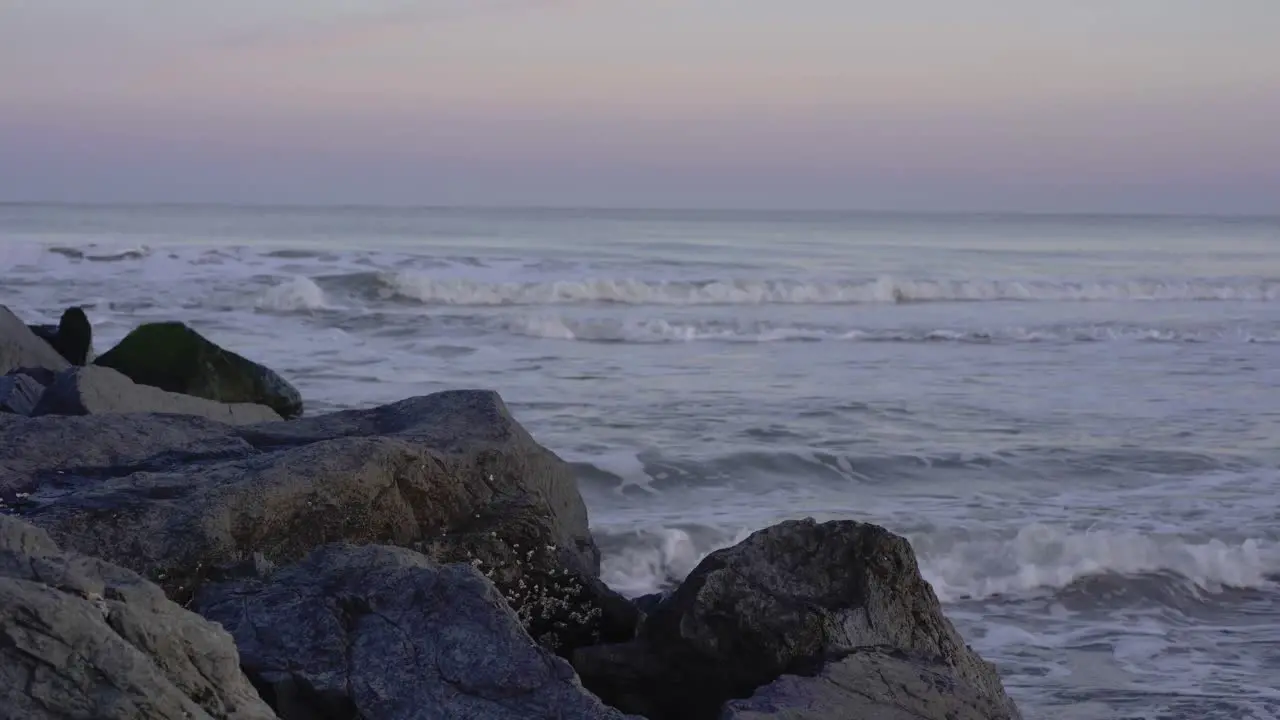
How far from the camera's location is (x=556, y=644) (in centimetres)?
388

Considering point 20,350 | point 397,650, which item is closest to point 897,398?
point 20,350

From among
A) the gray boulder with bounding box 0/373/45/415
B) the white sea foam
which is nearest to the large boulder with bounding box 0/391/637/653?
the gray boulder with bounding box 0/373/45/415

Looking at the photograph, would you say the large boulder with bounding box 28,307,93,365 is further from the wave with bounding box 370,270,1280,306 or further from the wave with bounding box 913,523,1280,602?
the wave with bounding box 370,270,1280,306

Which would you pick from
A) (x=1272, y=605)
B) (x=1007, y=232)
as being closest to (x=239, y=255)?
(x=1272, y=605)

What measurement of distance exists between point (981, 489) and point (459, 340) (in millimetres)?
8968

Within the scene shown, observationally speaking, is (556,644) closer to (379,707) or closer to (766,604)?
(766,604)

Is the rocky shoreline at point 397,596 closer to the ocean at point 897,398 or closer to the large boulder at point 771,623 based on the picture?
the large boulder at point 771,623

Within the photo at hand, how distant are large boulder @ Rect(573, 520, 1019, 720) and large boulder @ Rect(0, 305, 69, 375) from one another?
531 centimetres

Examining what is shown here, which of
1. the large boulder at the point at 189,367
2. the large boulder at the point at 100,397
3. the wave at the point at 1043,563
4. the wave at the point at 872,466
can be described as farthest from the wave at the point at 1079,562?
the large boulder at the point at 189,367

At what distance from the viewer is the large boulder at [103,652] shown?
2088 mm

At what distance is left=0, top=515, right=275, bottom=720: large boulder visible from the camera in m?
2.09

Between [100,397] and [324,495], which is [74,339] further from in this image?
[324,495]

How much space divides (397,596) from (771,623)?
1.03 m

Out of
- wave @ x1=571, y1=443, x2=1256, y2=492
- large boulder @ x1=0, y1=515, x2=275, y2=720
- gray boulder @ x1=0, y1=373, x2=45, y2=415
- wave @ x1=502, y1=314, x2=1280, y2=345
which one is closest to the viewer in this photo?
large boulder @ x1=0, y1=515, x2=275, y2=720
